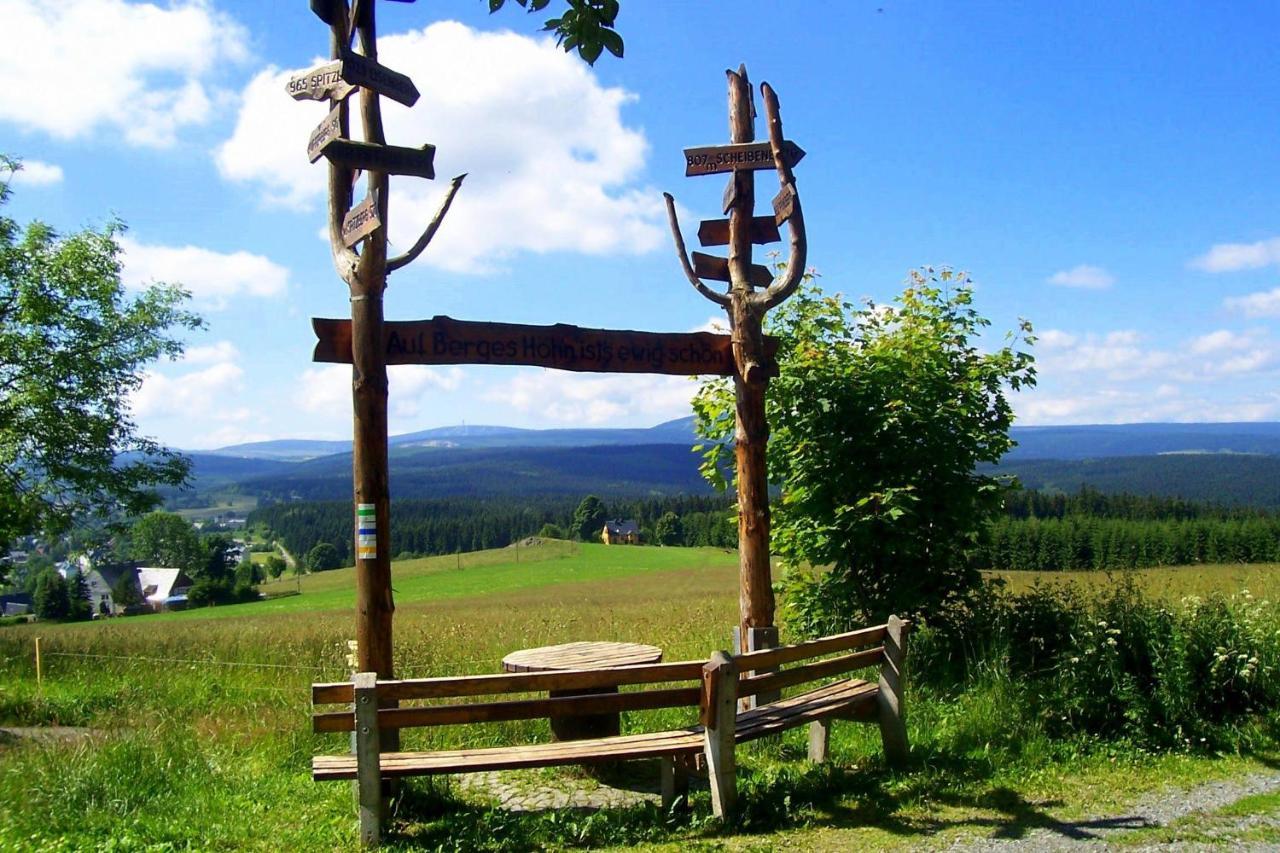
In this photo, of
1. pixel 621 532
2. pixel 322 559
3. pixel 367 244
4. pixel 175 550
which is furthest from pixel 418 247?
pixel 322 559

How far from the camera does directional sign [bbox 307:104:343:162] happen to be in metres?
5.95

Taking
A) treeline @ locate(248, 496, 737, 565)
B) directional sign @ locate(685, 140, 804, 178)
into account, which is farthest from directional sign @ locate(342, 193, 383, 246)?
treeline @ locate(248, 496, 737, 565)

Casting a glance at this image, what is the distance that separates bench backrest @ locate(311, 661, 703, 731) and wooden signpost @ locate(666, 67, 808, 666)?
1926mm

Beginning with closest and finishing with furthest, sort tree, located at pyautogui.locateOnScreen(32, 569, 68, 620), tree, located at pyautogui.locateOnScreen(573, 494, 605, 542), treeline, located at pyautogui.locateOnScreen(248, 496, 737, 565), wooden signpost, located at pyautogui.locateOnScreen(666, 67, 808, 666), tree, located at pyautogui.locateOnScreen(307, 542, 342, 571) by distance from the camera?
wooden signpost, located at pyautogui.locateOnScreen(666, 67, 808, 666)
tree, located at pyautogui.locateOnScreen(32, 569, 68, 620)
tree, located at pyautogui.locateOnScreen(307, 542, 342, 571)
treeline, located at pyautogui.locateOnScreen(248, 496, 737, 565)
tree, located at pyautogui.locateOnScreen(573, 494, 605, 542)

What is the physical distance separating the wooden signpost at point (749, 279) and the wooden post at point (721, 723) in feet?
6.20

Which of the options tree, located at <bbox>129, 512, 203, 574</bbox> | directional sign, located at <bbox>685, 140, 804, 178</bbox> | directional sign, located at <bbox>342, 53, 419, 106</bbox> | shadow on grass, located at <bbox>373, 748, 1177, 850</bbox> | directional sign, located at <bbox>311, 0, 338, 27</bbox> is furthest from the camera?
tree, located at <bbox>129, 512, 203, 574</bbox>

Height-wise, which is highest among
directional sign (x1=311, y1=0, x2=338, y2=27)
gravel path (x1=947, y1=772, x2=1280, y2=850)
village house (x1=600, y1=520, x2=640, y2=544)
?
directional sign (x1=311, y1=0, x2=338, y2=27)

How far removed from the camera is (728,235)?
7781 mm

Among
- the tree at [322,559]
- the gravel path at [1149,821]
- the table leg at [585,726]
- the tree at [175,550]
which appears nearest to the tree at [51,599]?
the tree at [175,550]

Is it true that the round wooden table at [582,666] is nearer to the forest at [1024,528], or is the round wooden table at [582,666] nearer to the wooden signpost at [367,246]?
the wooden signpost at [367,246]

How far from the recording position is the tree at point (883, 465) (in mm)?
8438

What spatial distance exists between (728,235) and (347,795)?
5121 millimetres

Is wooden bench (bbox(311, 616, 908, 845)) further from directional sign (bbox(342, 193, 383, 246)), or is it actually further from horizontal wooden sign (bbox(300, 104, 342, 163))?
horizontal wooden sign (bbox(300, 104, 342, 163))

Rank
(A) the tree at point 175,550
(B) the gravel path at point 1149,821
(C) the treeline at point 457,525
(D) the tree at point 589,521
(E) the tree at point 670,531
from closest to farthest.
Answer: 1. (B) the gravel path at point 1149,821
2. (A) the tree at point 175,550
3. (E) the tree at point 670,531
4. (C) the treeline at point 457,525
5. (D) the tree at point 589,521
